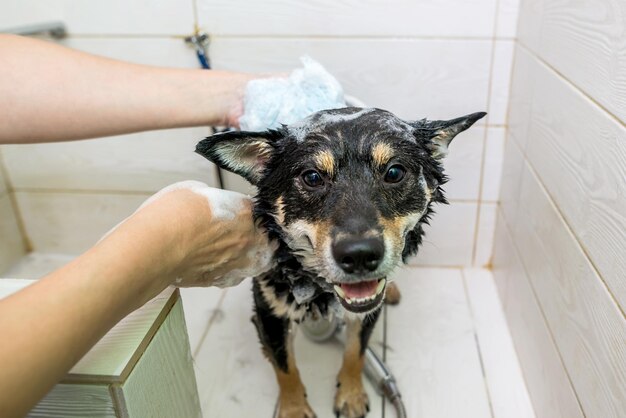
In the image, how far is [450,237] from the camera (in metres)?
1.96

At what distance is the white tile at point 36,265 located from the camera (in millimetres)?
2025

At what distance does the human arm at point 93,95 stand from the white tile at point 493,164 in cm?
87

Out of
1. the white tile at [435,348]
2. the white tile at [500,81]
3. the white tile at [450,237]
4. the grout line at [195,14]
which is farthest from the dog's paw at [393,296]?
the grout line at [195,14]

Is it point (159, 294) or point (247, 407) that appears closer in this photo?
point (159, 294)

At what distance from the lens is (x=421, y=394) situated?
1442 millimetres

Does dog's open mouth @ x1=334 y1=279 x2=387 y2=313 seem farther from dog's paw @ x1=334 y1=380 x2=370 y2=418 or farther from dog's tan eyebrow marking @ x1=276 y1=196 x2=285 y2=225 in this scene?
dog's paw @ x1=334 y1=380 x2=370 y2=418

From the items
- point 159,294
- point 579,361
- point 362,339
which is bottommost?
point 362,339

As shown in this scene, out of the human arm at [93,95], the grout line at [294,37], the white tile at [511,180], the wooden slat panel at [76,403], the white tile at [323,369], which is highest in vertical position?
the grout line at [294,37]

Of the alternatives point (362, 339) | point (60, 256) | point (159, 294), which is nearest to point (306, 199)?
point (159, 294)

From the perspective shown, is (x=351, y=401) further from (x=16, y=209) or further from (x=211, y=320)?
(x=16, y=209)

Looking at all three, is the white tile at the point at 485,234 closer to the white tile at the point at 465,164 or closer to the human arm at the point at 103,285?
the white tile at the point at 465,164

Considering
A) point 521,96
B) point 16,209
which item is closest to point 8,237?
point 16,209

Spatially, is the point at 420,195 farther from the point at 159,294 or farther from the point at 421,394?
the point at 421,394

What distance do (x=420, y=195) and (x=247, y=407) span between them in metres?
0.79
